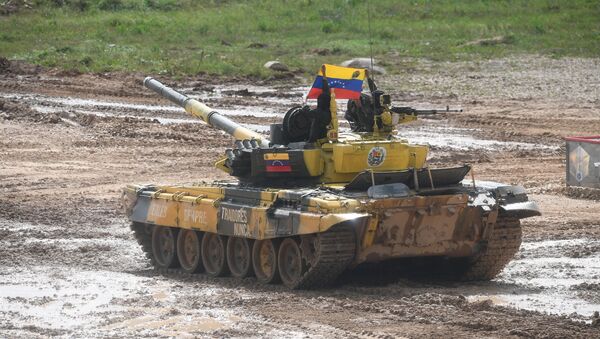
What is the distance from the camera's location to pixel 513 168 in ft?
88.8

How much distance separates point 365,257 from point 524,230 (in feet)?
18.1

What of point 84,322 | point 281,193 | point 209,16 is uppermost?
point 209,16

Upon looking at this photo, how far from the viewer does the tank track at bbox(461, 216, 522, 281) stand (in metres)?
17.0

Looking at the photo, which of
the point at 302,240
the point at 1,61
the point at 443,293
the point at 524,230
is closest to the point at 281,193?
the point at 302,240

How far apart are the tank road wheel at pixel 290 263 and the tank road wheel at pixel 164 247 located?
8.13ft

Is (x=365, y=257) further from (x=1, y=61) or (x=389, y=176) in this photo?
(x=1, y=61)

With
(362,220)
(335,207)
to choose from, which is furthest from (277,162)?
(362,220)

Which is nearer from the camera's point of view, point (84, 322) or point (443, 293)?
point (84, 322)

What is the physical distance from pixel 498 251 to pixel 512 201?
23.0 inches

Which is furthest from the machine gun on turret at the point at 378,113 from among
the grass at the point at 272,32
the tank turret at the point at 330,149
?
the grass at the point at 272,32

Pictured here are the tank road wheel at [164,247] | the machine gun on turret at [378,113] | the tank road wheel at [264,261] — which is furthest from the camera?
the tank road wheel at [164,247]

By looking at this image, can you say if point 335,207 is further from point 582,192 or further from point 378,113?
point 582,192

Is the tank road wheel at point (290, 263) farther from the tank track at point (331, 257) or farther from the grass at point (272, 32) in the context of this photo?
the grass at point (272, 32)

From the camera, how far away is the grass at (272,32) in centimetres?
4084
